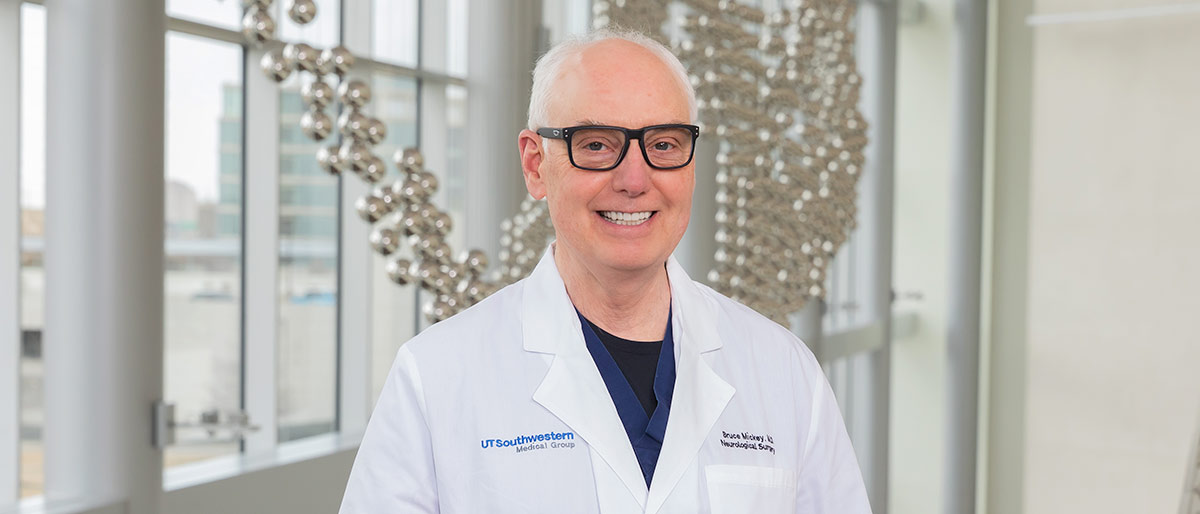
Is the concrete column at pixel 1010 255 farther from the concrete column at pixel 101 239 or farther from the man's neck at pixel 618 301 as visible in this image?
the man's neck at pixel 618 301

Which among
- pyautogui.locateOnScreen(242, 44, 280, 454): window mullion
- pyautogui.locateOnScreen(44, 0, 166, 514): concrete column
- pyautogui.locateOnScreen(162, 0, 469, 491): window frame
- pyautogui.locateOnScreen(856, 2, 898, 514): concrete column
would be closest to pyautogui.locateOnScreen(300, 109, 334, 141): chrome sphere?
pyautogui.locateOnScreen(44, 0, 166, 514): concrete column

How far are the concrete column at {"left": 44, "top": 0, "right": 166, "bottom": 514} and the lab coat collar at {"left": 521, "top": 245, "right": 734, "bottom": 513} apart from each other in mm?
1234

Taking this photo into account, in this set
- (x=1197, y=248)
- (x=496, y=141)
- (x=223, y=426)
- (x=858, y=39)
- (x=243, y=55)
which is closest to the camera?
(x=223, y=426)

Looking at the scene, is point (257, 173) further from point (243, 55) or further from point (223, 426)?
point (223, 426)

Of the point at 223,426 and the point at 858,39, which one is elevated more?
the point at 858,39

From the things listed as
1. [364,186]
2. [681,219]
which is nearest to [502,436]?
[681,219]

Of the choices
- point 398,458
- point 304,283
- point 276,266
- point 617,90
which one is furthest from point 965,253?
point 398,458

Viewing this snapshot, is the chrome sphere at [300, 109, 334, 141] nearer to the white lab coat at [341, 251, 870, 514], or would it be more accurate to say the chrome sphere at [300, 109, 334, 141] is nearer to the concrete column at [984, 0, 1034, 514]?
the white lab coat at [341, 251, 870, 514]

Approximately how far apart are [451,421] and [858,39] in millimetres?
5398

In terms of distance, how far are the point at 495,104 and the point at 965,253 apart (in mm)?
3863

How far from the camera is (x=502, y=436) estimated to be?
3.87ft

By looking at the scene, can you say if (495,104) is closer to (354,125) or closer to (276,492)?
(354,125)

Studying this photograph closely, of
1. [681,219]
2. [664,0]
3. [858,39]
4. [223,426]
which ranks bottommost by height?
[223,426]

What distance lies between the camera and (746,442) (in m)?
1.25
